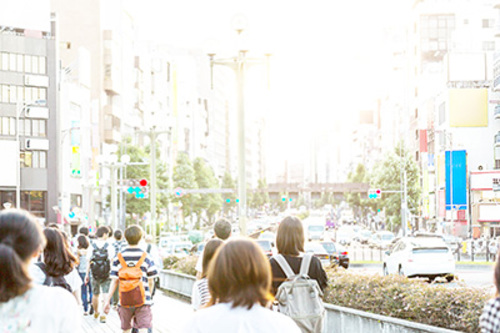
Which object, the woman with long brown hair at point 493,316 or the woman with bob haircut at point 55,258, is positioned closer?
the woman with long brown hair at point 493,316

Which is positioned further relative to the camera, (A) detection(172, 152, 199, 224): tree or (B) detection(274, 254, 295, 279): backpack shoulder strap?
(A) detection(172, 152, 199, 224): tree

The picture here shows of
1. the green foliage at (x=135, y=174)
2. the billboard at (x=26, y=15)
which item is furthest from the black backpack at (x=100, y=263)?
the green foliage at (x=135, y=174)

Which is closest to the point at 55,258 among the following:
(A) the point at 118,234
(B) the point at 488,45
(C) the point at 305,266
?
(C) the point at 305,266

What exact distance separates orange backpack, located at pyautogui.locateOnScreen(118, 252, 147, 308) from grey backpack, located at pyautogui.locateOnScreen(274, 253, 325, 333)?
169 inches

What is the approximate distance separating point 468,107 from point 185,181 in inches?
1456

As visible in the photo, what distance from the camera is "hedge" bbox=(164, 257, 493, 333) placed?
40.4 feet

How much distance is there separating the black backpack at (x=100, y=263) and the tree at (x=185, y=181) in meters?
93.2

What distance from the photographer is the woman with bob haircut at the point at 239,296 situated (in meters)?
4.87

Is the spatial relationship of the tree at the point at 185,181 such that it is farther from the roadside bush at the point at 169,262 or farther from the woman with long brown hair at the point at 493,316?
the woman with long brown hair at the point at 493,316

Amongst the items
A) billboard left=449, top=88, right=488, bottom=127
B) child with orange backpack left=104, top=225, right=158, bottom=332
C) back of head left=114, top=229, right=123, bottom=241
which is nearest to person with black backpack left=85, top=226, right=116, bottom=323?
back of head left=114, top=229, right=123, bottom=241

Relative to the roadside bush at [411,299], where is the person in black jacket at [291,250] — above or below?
above

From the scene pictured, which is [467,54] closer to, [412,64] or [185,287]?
[412,64]

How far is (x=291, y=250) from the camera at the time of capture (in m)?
7.87

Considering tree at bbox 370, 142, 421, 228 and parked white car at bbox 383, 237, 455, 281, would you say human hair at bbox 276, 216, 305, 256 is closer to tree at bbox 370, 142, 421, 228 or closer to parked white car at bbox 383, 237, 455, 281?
parked white car at bbox 383, 237, 455, 281
